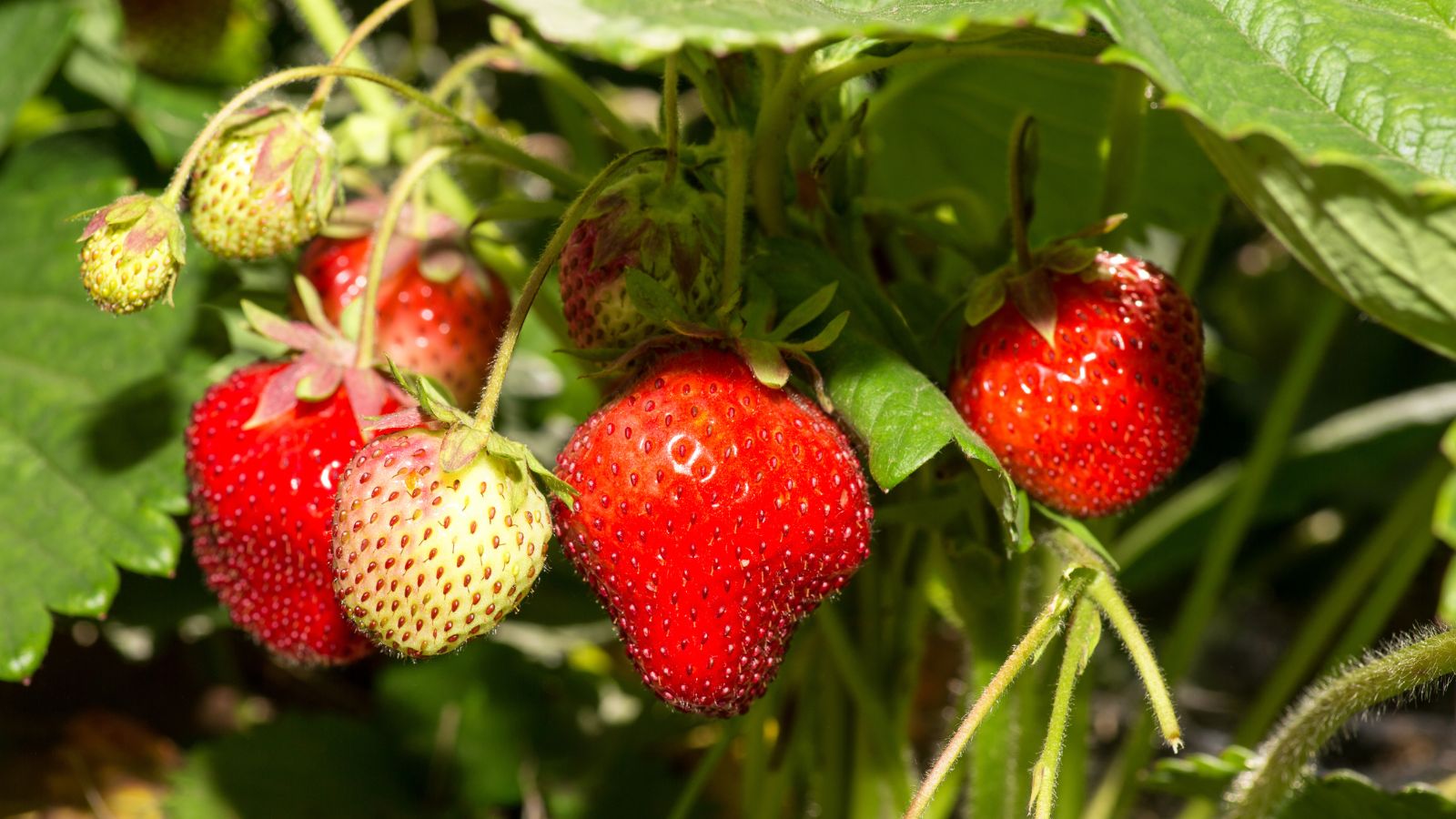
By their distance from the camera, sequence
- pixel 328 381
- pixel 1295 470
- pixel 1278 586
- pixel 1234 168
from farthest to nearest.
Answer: pixel 1278 586, pixel 1295 470, pixel 328 381, pixel 1234 168

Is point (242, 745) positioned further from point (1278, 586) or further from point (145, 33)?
point (1278, 586)

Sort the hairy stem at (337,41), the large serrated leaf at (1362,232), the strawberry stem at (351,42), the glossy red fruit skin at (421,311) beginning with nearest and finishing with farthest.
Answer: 1. the large serrated leaf at (1362,232)
2. the strawberry stem at (351,42)
3. the glossy red fruit skin at (421,311)
4. the hairy stem at (337,41)

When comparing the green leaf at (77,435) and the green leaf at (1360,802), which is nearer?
the green leaf at (1360,802)

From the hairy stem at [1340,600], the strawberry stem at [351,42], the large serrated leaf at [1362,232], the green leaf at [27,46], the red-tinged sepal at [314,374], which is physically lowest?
the hairy stem at [1340,600]

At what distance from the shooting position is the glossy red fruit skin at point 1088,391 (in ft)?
2.41

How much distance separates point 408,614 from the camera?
0.64 meters

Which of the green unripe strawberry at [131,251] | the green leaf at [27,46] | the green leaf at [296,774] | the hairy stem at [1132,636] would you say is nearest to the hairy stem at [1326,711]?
the hairy stem at [1132,636]

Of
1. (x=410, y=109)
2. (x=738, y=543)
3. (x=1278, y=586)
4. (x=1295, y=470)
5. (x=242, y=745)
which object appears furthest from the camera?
(x=1278, y=586)

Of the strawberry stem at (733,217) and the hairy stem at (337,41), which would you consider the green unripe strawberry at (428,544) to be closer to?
the strawberry stem at (733,217)

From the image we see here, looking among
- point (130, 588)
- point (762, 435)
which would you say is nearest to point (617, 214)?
point (762, 435)

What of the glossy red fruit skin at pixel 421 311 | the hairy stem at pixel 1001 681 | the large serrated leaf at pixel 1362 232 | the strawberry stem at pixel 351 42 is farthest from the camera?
the glossy red fruit skin at pixel 421 311

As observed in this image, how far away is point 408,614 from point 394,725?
2.44 feet

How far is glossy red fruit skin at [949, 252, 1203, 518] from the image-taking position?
0.73 metres

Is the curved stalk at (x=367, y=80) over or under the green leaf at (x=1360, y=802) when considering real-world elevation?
over
